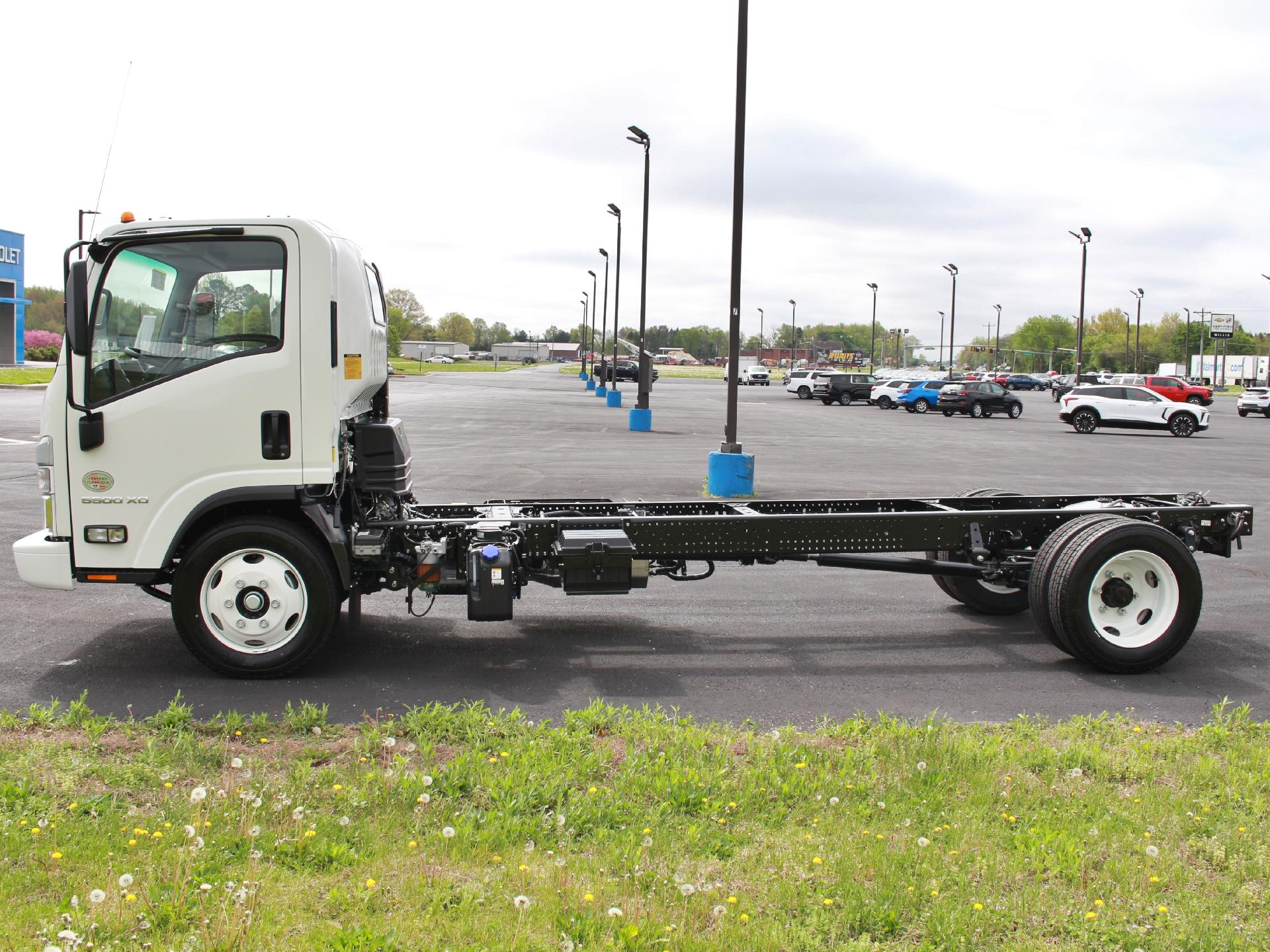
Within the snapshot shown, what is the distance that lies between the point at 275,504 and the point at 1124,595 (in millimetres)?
5217

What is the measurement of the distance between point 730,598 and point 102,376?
16.2 ft

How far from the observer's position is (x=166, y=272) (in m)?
5.94

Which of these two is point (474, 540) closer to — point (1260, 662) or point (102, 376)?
point (102, 376)

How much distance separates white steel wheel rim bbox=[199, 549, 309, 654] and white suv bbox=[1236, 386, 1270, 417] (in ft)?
176

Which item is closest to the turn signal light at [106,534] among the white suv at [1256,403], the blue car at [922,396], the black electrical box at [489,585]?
the black electrical box at [489,585]

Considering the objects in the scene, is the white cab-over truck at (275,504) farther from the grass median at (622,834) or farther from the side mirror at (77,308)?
the grass median at (622,834)

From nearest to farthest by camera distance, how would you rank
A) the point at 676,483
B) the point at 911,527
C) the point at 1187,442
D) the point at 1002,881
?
the point at 1002,881, the point at 911,527, the point at 676,483, the point at 1187,442

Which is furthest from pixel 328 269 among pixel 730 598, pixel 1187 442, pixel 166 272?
pixel 1187 442

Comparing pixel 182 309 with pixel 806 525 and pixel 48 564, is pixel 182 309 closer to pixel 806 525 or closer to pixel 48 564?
pixel 48 564

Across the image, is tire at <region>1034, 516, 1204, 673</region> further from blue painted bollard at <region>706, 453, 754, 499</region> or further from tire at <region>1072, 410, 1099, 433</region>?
tire at <region>1072, 410, 1099, 433</region>

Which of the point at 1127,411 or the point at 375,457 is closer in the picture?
the point at 375,457

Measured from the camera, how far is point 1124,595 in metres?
6.72

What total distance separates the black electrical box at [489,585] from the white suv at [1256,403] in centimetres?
5273

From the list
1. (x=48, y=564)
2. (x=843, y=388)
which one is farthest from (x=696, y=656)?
(x=843, y=388)
